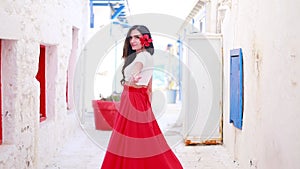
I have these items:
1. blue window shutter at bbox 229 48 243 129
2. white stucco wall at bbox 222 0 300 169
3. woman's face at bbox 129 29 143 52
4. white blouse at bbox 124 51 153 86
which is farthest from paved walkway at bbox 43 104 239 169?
woman's face at bbox 129 29 143 52

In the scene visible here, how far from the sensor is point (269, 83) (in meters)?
2.95

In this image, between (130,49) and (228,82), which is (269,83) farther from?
(228,82)

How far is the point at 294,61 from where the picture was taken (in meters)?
2.41

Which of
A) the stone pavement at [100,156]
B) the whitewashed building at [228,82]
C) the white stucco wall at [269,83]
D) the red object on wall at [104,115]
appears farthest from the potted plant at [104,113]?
the white stucco wall at [269,83]

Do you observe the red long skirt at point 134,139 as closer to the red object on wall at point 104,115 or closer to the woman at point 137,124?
the woman at point 137,124

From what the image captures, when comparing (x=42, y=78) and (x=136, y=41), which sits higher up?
(x=136, y=41)

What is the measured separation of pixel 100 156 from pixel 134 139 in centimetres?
164

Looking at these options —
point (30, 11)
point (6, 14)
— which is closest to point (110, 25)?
point (30, 11)

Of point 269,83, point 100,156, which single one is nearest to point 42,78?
point 100,156

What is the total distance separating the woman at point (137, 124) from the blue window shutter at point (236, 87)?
1.17 m

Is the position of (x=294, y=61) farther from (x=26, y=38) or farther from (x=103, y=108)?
(x=103, y=108)

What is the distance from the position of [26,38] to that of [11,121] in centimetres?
67

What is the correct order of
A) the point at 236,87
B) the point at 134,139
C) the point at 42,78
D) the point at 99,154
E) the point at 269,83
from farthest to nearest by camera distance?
the point at 99,154, the point at 42,78, the point at 236,87, the point at 134,139, the point at 269,83

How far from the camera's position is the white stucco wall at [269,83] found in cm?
243
